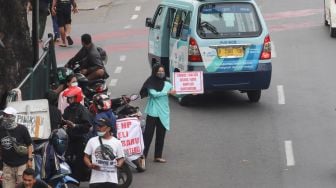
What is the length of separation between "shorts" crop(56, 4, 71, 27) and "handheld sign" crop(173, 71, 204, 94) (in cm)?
1047

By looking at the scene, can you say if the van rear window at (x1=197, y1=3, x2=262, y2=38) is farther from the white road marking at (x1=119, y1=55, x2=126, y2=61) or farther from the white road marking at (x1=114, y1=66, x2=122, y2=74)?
the white road marking at (x1=119, y1=55, x2=126, y2=61)

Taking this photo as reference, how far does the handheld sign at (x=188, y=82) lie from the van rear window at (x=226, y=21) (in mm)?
1997

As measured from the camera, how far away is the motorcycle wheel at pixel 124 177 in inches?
522

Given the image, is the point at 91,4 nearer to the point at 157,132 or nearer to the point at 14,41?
the point at 14,41

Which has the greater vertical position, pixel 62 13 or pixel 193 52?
pixel 193 52

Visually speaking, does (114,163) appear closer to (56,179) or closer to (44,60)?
(56,179)

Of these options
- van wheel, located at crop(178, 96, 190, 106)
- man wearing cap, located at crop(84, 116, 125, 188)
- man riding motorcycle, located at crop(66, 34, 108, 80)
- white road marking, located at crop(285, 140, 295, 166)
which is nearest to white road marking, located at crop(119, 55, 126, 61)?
van wheel, located at crop(178, 96, 190, 106)

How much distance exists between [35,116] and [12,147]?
40.8 inches

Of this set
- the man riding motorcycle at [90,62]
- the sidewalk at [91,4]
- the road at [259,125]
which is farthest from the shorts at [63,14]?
the man riding motorcycle at [90,62]

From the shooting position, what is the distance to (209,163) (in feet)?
48.9

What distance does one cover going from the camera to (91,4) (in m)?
34.2

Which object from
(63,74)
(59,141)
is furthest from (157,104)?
(59,141)

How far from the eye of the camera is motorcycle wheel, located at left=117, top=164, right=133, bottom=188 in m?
13.3

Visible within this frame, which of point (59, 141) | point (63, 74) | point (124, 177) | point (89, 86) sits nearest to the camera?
point (59, 141)
